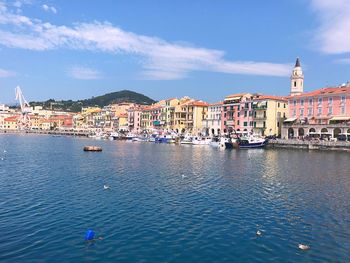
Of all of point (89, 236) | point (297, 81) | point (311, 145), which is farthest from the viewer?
point (297, 81)

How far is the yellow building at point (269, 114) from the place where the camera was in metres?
100

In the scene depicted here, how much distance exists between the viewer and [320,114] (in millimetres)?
88375

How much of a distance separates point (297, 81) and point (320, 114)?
80.2ft

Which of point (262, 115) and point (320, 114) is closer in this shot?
point (320, 114)

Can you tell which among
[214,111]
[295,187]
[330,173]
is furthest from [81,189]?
[214,111]

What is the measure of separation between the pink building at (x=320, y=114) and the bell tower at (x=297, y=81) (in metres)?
15.1

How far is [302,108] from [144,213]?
80.7 meters

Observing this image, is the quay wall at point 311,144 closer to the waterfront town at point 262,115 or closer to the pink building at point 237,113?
the waterfront town at point 262,115

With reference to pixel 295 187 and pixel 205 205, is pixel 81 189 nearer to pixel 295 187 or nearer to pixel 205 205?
pixel 205 205

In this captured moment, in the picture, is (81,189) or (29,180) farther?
(29,180)

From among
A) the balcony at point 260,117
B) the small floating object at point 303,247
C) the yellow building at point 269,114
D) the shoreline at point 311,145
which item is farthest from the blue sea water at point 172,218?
the balcony at point 260,117

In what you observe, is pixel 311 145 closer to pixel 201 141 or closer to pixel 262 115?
pixel 262 115

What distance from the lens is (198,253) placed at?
14906 millimetres

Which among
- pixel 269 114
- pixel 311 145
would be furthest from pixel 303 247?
pixel 269 114
